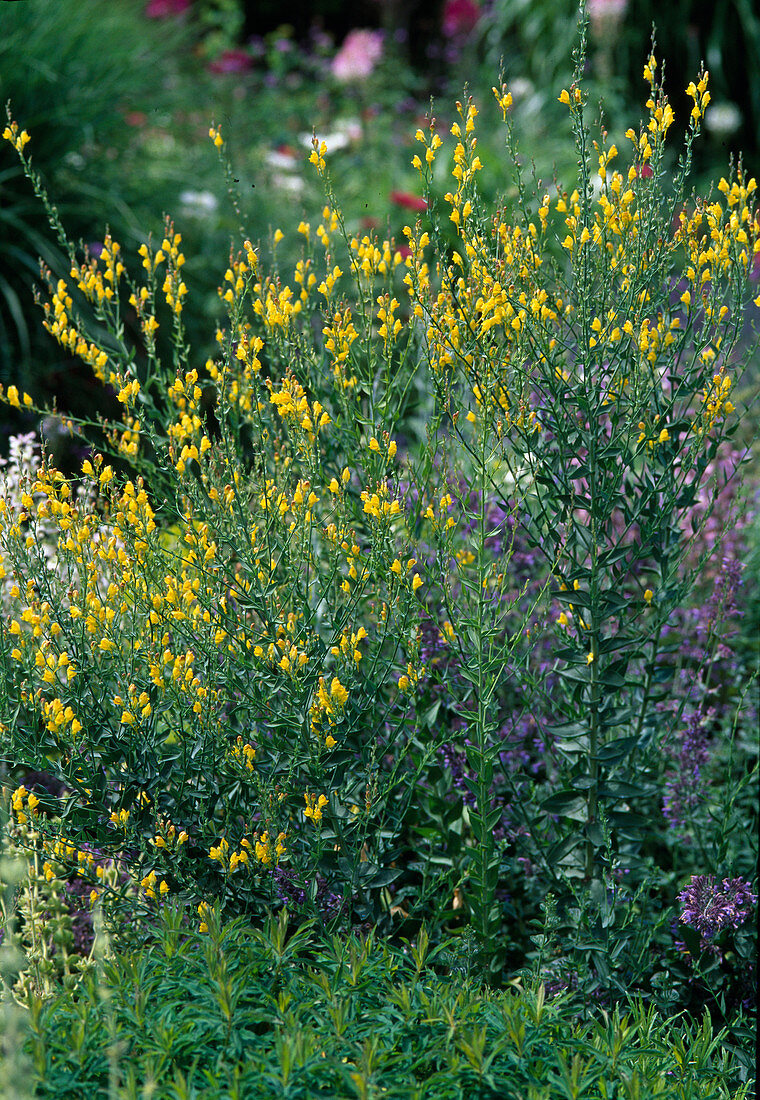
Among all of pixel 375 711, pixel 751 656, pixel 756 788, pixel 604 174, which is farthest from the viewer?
pixel 751 656

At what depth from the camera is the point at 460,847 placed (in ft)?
9.73

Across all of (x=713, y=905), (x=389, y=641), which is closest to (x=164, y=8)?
(x=389, y=641)

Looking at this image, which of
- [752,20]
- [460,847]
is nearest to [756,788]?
[460,847]

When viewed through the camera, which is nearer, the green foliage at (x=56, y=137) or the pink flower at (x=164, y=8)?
the green foliage at (x=56, y=137)

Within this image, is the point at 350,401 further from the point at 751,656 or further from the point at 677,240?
the point at 751,656

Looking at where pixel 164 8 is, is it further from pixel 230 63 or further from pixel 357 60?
pixel 357 60

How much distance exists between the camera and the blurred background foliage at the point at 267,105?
18.8 ft

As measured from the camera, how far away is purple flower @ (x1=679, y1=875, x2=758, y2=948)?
2.65 metres

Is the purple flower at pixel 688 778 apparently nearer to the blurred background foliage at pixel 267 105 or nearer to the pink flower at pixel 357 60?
the blurred background foliage at pixel 267 105

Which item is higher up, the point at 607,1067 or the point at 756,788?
the point at 756,788

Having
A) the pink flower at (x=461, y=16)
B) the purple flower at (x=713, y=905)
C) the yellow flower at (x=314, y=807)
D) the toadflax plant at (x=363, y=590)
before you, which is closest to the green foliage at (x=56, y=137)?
the toadflax plant at (x=363, y=590)

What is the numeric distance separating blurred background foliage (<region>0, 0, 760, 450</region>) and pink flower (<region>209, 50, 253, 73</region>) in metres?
0.04

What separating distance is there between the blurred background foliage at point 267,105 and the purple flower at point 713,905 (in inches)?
75.4

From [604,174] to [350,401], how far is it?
2.74 feet
